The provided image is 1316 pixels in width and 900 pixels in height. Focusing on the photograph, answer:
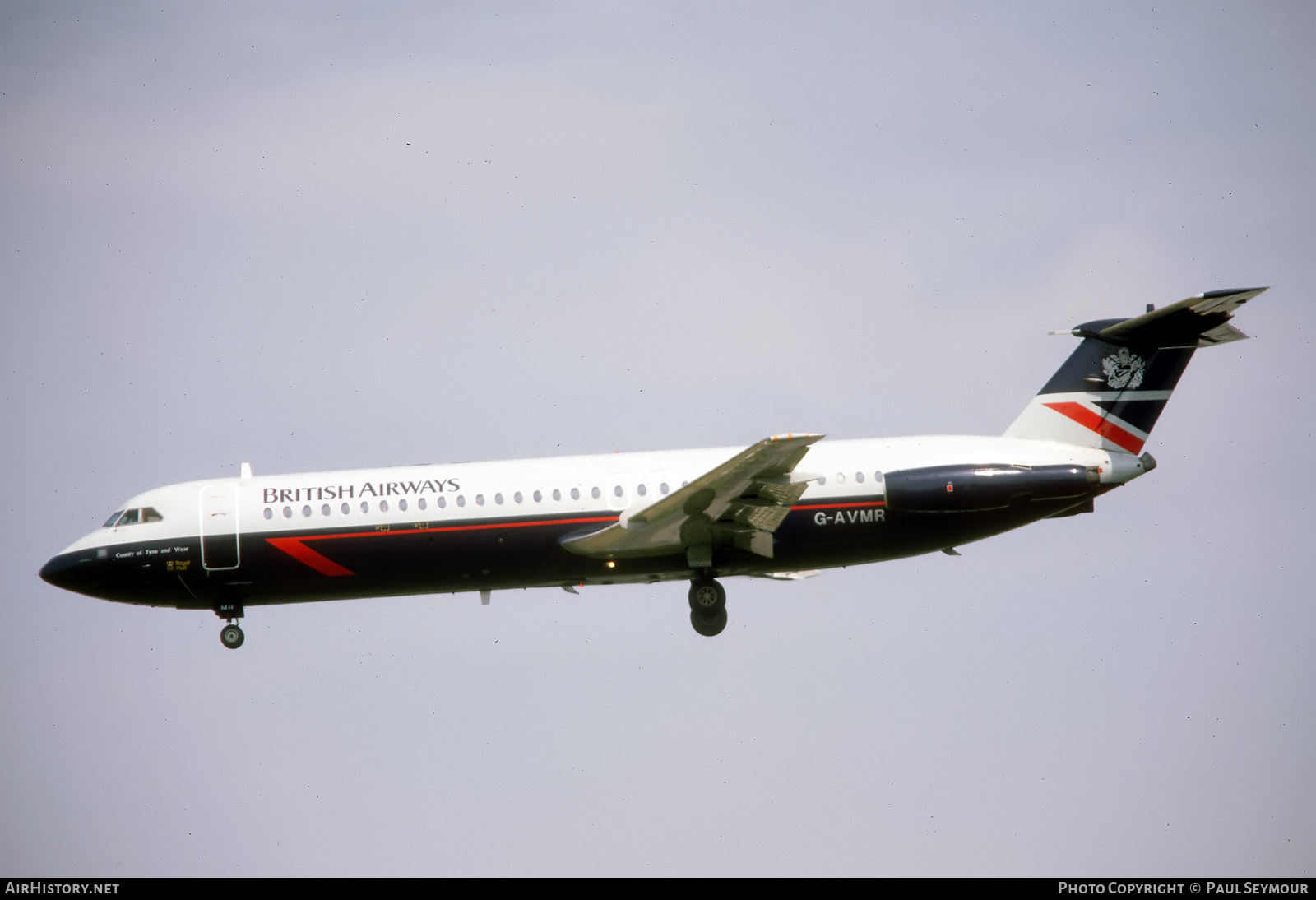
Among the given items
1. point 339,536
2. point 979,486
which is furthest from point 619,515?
point 979,486

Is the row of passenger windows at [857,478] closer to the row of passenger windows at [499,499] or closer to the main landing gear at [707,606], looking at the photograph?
the row of passenger windows at [499,499]

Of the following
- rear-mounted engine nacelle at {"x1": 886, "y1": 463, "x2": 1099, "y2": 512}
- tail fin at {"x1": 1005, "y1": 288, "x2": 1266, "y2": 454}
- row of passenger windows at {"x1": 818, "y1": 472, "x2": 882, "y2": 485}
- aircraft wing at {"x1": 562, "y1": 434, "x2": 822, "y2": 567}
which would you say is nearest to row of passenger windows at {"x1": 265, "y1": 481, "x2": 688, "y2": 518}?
aircraft wing at {"x1": 562, "y1": 434, "x2": 822, "y2": 567}

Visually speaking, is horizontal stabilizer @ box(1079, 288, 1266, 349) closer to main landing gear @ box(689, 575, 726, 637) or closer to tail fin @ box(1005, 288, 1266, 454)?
tail fin @ box(1005, 288, 1266, 454)

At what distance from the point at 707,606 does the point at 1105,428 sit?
1023cm

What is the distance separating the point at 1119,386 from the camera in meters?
36.0

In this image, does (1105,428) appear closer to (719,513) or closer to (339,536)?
(719,513)

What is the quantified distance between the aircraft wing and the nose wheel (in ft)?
27.2

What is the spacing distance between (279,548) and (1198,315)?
21640 mm

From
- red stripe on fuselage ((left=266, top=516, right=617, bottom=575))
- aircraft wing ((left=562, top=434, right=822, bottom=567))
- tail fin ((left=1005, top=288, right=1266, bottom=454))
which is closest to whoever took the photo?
aircraft wing ((left=562, top=434, right=822, bottom=567))

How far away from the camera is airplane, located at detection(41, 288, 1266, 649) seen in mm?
34031

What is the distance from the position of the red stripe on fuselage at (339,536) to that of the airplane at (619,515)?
1.5 inches

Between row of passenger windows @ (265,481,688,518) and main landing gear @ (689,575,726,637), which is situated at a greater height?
row of passenger windows @ (265,481,688,518)
